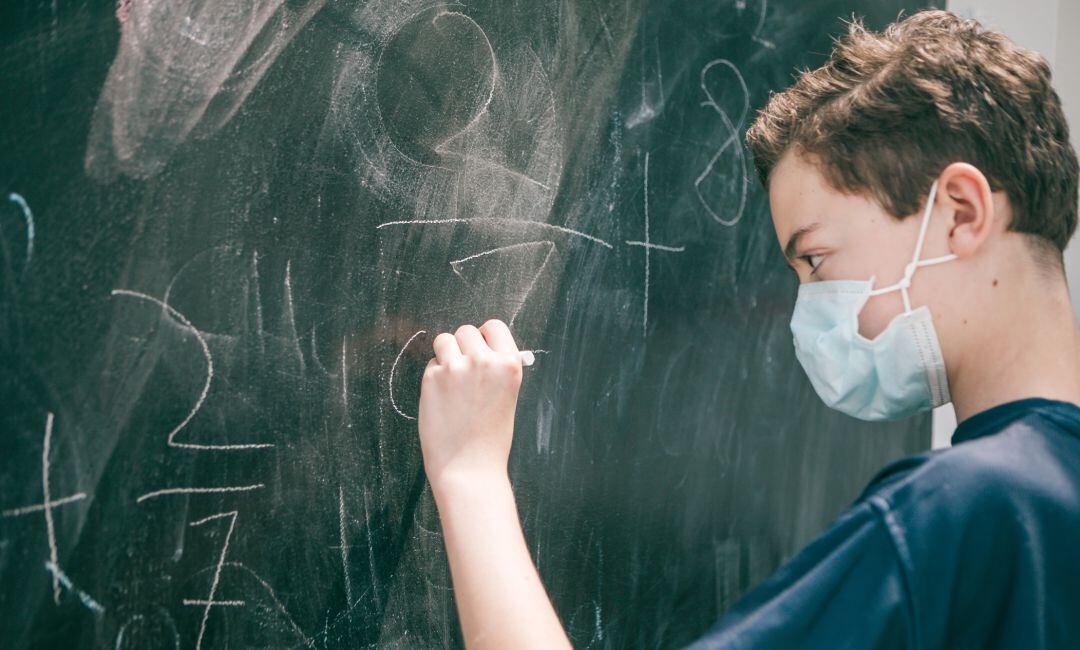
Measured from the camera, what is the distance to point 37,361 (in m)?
0.63

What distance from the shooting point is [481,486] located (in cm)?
75

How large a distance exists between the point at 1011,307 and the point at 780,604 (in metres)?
0.39

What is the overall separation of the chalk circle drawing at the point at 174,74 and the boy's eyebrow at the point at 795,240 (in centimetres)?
55

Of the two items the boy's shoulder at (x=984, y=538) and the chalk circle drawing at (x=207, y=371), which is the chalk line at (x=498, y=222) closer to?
the chalk circle drawing at (x=207, y=371)

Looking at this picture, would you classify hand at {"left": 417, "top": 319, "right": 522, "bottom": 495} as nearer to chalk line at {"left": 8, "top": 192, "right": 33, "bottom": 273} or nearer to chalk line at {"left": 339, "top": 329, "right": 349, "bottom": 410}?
chalk line at {"left": 339, "top": 329, "right": 349, "bottom": 410}

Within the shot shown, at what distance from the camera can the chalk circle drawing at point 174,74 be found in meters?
0.65

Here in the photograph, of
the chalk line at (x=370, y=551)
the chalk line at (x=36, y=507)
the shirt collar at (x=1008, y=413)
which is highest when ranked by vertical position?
the shirt collar at (x=1008, y=413)

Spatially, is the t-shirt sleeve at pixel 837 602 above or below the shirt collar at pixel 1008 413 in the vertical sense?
below

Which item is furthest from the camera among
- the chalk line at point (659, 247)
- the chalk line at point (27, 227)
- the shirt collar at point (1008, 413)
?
the chalk line at point (659, 247)

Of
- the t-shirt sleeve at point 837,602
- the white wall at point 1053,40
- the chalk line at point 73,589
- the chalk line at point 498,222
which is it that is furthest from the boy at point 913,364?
the white wall at point 1053,40

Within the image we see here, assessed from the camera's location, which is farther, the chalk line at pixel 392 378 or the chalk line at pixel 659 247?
the chalk line at pixel 659 247

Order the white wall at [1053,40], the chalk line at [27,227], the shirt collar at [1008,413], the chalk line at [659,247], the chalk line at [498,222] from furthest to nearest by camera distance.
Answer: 1. the white wall at [1053,40]
2. the chalk line at [659,247]
3. the chalk line at [498,222]
4. the shirt collar at [1008,413]
5. the chalk line at [27,227]

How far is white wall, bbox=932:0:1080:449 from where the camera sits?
1.78 m

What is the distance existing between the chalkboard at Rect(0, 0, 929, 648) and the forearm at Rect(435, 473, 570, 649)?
0.13 m
